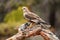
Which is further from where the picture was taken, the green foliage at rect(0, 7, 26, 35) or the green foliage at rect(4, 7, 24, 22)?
the green foliage at rect(4, 7, 24, 22)

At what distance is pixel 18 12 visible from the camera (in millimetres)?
21156

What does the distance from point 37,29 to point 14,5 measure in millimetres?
14131

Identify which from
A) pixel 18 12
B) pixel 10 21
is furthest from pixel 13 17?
pixel 18 12

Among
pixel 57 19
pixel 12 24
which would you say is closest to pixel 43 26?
pixel 12 24

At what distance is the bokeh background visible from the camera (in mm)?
21575

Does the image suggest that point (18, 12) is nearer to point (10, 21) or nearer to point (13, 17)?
point (13, 17)

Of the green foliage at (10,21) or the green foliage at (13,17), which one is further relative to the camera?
the green foliage at (13,17)

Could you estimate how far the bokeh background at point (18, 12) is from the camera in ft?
70.8

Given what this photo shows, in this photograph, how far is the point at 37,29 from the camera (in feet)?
29.1

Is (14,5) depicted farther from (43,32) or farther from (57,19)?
(43,32)

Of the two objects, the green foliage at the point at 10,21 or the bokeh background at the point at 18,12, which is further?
the bokeh background at the point at 18,12

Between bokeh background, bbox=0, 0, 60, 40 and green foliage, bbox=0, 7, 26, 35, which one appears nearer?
green foliage, bbox=0, 7, 26, 35

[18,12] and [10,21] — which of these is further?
[10,21]

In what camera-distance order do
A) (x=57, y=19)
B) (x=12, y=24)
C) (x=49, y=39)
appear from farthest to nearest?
(x=57, y=19) < (x=12, y=24) < (x=49, y=39)
